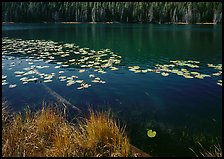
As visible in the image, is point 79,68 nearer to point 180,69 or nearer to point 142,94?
point 142,94

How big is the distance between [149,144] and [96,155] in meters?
2.13

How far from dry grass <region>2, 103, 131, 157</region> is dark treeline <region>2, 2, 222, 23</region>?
387ft

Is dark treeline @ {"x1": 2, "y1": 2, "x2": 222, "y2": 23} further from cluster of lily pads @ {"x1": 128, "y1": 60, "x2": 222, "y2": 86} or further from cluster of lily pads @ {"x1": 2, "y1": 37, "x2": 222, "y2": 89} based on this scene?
cluster of lily pads @ {"x1": 2, "y1": 37, "x2": 222, "y2": 89}

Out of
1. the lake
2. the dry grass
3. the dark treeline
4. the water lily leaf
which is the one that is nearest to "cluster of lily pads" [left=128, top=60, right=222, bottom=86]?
the lake

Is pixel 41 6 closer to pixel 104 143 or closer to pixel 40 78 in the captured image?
pixel 40 78

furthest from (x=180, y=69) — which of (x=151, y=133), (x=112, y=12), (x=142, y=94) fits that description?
(x=112, y=12)

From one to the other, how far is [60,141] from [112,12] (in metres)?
126

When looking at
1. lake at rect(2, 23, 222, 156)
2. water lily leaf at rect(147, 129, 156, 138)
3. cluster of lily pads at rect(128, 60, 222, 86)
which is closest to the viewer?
water lily leaf at rect(147, 129, 156, 138)

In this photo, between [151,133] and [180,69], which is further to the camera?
[180,69]

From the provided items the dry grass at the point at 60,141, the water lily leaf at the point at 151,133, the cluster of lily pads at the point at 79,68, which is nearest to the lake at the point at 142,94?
the cluster of lily pads at the point at 79,68

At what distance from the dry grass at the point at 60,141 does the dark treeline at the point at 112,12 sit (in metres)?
118

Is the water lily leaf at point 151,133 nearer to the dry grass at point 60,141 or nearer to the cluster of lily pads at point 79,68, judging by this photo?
the dry grass at point 60,141

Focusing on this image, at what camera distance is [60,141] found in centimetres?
514

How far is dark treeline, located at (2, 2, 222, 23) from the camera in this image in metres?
115
